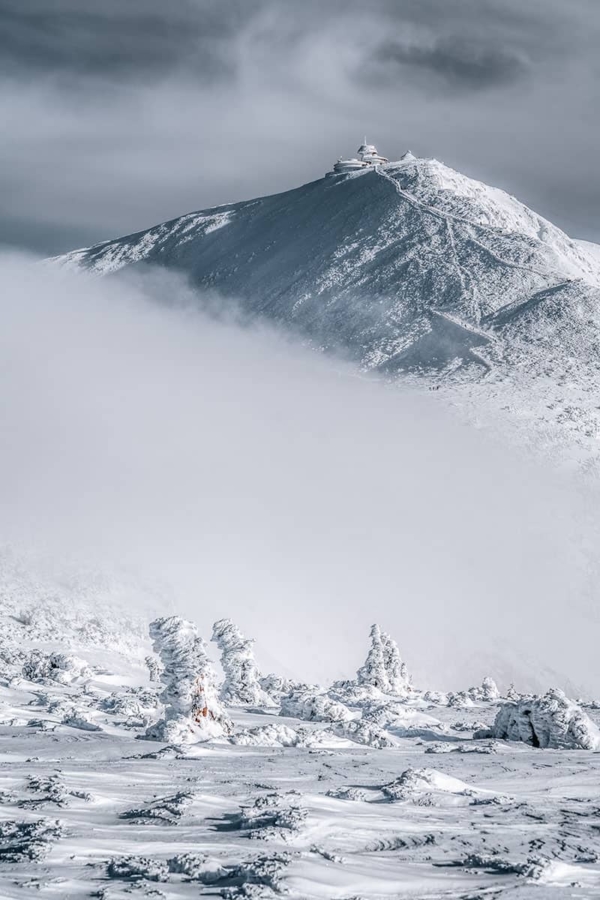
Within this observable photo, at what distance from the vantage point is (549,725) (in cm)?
1997

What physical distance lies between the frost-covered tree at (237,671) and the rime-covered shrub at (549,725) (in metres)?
9.98

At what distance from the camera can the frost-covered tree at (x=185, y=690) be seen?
18812 mm

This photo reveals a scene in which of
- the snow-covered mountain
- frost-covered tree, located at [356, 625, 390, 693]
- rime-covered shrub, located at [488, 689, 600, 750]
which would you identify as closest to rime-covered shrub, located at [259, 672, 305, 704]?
frost-covered tree, located at [356, 625, 390, 693]

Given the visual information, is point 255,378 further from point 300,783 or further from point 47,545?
point 300,783

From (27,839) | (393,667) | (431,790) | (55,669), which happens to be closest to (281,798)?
(431,790)

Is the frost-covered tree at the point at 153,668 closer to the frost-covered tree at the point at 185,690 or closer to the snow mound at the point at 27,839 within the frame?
the frost-covered tree at the point at 185,690

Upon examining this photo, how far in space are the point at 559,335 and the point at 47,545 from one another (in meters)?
107

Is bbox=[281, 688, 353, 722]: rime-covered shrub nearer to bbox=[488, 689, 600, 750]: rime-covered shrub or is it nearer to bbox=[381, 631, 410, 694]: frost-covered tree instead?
bbox=[488, 689, 600, 750]: rime-covered shrub

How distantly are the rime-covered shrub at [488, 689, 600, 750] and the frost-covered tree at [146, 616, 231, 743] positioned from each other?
22.4 feet

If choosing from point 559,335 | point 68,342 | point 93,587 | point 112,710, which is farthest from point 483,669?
point 68,342

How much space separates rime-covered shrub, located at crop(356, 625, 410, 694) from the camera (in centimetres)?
3900

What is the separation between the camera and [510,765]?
53.8 ft

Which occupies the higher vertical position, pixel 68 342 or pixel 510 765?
pixel 68 342

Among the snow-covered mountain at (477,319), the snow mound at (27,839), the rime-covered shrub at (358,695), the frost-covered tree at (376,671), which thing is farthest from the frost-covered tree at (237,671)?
the snow-covered mountain at (477,319)
